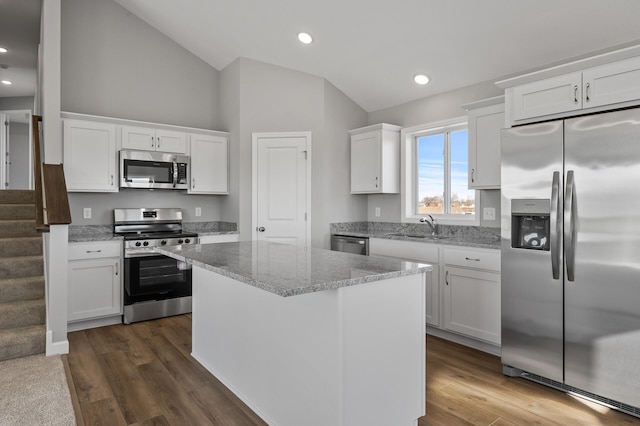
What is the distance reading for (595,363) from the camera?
2.42 m

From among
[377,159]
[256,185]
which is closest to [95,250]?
[256,185]

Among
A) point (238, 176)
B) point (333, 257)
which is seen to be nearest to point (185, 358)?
point (333, 257)

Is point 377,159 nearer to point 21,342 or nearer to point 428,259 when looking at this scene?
point 428,259

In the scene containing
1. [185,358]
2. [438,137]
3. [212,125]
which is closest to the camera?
[185,358]

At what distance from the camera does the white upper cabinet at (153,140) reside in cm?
433

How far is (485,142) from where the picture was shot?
11.6 ft

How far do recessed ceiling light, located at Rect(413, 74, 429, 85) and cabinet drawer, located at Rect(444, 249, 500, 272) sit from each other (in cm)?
185

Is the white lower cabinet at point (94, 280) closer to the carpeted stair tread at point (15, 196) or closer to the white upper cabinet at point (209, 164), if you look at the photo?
the white upper cabinet at point (209, 164)

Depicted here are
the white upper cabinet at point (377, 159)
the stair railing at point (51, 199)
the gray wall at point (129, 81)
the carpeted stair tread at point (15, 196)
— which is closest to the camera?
the stair railing at point (51, 199)

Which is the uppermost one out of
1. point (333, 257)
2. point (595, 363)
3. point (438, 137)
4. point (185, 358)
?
point (438, 137)

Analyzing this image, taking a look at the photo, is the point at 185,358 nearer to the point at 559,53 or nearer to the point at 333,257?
the point at 333,257

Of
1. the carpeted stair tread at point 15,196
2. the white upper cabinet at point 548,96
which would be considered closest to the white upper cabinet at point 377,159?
the white upper cabinet at point 548,96

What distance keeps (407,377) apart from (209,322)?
1569mm

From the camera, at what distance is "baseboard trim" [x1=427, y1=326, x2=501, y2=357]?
3285 mm
